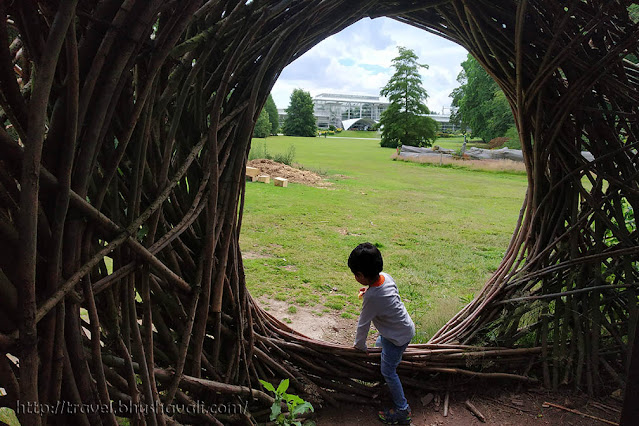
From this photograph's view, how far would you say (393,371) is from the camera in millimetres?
2264

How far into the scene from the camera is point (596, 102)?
235 centimetres

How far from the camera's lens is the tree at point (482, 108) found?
83.5ft

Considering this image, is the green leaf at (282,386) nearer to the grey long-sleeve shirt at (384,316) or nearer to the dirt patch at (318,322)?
the grey long-sleeve shirt at (384,316)

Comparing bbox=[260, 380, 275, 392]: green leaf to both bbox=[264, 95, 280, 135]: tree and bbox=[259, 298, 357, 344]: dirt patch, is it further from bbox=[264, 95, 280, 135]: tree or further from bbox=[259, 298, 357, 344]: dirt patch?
bbox=[264, 95, 280, 135]: tree

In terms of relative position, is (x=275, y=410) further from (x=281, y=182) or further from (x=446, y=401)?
(x=281, y=182)

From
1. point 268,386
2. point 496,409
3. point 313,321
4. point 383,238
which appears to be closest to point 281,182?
point 383,238

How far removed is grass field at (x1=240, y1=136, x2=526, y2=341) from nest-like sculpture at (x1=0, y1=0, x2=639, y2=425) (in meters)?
1.16

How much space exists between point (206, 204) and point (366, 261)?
41.1 inches

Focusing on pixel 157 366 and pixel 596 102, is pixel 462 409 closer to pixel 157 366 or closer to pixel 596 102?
pixel 157 366

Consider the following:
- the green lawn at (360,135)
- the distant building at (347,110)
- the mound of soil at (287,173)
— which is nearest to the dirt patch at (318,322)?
the mound of soil at (287,173)

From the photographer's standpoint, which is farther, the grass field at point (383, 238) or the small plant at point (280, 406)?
the grass field at point (383, 238)

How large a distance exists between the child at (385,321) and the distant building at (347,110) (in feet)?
200

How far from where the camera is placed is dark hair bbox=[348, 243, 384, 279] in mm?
2221

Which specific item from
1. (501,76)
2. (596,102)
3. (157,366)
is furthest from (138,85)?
(596,102)
